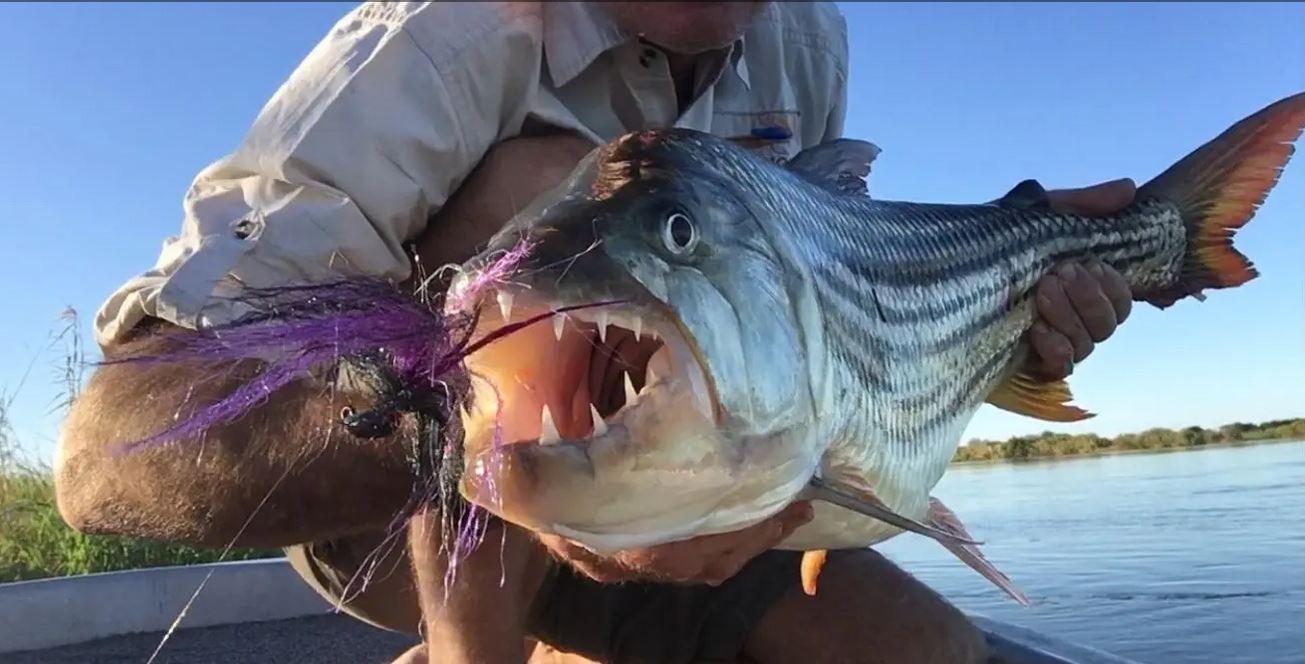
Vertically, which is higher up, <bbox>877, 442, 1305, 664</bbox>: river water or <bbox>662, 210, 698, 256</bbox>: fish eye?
<bbox>662, 210, 698, 256</bbox>: fish eye

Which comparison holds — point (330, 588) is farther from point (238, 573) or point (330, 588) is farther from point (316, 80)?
point (238, 573)

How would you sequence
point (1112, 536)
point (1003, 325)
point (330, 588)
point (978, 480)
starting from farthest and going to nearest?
point (978, 480), point (1112, 536), point (330, 588), point (1003, 325)

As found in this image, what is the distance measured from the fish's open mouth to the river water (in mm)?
1513

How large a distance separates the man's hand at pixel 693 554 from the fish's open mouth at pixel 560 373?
45cm

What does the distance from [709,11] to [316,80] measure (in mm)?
1166

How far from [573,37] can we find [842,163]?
1.03 metres

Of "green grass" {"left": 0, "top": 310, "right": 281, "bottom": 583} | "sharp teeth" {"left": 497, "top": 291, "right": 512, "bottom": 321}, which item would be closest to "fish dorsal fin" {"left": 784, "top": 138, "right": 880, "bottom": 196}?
"sharp teeth" {"left": 497, "top": 291, "right": 512, "bottom": 321}

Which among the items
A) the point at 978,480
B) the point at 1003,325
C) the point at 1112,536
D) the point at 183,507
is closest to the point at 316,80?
the point at 183,507

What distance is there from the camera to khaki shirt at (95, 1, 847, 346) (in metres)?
2.38

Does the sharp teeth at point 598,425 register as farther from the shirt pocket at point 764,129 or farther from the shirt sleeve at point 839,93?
the shirt sleeve at point 839,93

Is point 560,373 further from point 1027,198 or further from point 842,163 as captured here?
point 1027,198

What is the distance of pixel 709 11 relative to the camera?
3064 millimetres

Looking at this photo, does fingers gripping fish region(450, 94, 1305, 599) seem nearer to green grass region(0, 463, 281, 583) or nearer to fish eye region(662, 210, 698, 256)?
fish eye region(662, 210, 698, 256)

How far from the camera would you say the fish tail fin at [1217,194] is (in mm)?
3072
